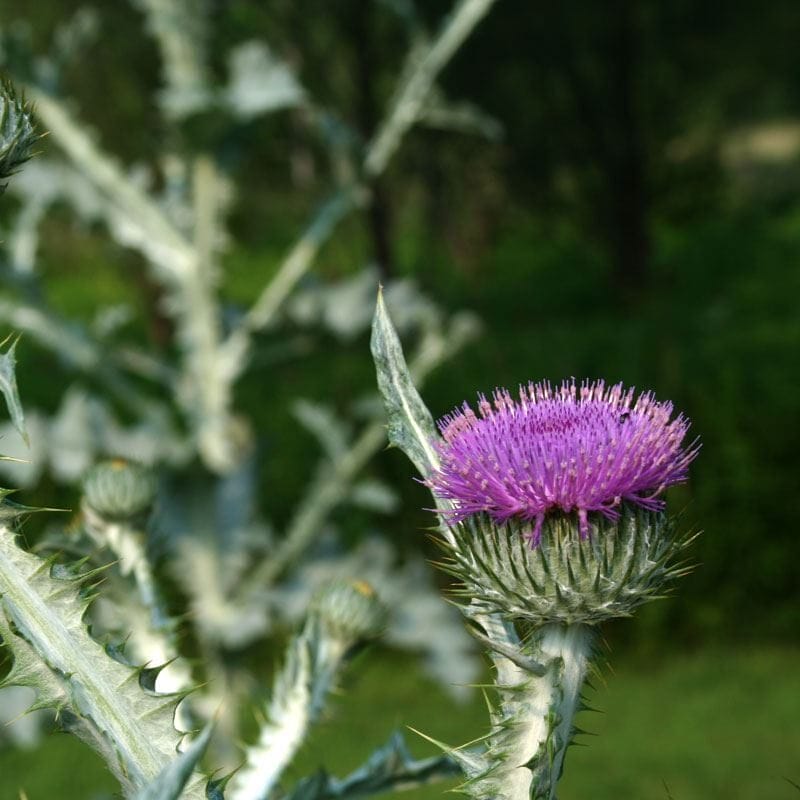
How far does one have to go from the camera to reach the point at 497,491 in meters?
1.32

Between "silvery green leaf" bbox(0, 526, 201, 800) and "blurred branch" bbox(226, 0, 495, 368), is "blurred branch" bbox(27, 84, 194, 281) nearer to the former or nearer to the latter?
"blurred branch" bbox(226, 0, 495, 368)

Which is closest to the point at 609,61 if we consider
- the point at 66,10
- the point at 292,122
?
the point at 292,122

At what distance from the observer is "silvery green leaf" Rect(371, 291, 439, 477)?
1.33 metres

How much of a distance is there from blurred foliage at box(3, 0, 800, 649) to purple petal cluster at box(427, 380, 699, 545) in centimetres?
306

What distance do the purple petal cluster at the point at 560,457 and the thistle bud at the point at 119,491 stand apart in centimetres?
88

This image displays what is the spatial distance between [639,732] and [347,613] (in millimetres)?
5891

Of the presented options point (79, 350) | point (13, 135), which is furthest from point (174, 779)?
point (79, 350)

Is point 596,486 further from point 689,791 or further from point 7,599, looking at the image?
point 689,791

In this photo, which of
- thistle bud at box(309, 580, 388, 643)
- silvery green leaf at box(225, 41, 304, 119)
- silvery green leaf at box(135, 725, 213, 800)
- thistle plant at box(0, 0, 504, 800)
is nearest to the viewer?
silvery green leaf at box(135, 725, 213, 800)

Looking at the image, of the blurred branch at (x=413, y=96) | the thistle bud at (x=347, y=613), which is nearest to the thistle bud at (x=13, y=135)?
the thistle bud at (x=347, y=613)

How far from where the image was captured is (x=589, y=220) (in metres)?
15.1

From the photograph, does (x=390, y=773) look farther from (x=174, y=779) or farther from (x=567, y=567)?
(x=174, y=779)

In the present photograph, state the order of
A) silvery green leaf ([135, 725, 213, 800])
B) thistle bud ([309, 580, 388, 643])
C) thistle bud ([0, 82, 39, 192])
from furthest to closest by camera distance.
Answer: thistle bud ([309, 580, 388, 643]) → thistle bud ([0, 82, 39, 192]) → silvery green leaf ([135, 725, 213, 800])

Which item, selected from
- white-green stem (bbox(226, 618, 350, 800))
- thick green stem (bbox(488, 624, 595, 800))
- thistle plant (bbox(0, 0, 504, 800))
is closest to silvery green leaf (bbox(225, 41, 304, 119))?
thistle plant (bbox(0, 0, 504, 800))
